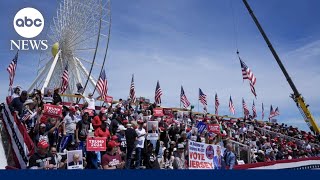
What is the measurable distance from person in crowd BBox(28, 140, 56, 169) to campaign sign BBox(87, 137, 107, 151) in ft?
6.26

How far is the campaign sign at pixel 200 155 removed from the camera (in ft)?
41.8

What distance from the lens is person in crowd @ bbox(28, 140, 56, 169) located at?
31.7 ft

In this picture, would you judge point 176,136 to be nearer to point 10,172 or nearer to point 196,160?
point 196,160

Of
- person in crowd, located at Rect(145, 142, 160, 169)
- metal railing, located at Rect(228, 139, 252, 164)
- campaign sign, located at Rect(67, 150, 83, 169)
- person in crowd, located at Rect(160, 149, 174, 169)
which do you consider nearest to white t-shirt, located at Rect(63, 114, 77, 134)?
person in crowd, located at Rect(145, 142, 160, 169)

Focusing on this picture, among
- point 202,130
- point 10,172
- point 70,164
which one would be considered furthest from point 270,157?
point 10,172

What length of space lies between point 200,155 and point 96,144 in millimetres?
3260

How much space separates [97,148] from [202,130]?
7.87 m

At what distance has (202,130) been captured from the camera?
18781 mm

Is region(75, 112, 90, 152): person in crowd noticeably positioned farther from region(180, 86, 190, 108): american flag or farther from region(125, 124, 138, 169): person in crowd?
region(180, 86, 190, 108): american flag

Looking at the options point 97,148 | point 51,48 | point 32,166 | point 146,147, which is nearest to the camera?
point 32,166

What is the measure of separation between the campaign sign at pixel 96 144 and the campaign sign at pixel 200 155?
102 inches

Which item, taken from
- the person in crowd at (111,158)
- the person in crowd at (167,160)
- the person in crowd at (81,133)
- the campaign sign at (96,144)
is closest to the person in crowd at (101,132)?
the person in crowd at (81,133)

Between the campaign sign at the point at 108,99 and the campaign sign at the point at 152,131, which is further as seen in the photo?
the campaign sign at the point at 108,99

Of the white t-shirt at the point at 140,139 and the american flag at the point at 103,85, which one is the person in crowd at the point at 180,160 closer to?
the white t-shirt at the point at 140,139
